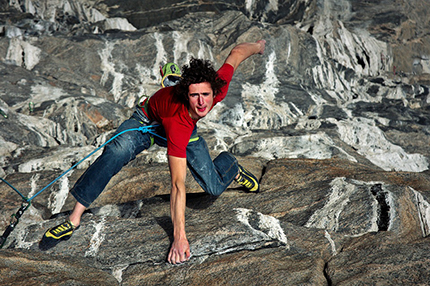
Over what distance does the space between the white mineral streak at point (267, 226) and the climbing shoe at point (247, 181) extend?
41.7 inches

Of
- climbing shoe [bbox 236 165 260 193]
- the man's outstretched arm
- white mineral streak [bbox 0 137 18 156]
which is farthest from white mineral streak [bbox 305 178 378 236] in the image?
white mineral streak [bbox 0 137 18 156]

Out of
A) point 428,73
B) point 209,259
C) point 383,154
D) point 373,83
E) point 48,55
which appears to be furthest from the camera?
point 428,73

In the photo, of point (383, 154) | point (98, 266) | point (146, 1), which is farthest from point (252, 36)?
point (98, 266)

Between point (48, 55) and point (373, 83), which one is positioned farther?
point (373, 83)

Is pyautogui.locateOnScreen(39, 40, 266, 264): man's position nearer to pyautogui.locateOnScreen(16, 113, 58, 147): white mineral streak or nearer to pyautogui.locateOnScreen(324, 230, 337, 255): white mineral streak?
pyautogui.locateOnScreen(324, 230, 337, 255): white mineral streak

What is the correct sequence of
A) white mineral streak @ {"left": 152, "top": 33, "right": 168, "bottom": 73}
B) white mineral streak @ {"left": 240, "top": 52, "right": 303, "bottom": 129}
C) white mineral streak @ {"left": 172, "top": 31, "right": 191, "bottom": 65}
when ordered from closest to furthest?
white mineral streak @ {"left": 240, "top": 52, "right": 303, "bottom": 129}, white mineral streak @ {"left": 152, "top": 33, "right": 168, "bottom": 73}, white mineral streak @ {"left": 172, "top": 31, "right": 191, "bottom": 65}

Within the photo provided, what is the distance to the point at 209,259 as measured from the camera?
396 cm

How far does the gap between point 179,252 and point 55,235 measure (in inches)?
58.7

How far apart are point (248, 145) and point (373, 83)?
11.8 m

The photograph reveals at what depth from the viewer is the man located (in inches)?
164

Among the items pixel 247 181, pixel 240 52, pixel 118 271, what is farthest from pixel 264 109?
pixel 118 271

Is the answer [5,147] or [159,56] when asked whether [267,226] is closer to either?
[5,147]

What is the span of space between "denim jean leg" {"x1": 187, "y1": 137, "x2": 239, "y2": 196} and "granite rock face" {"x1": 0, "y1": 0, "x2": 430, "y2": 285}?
1.22ft

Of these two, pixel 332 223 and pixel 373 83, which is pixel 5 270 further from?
pixel 373 83
